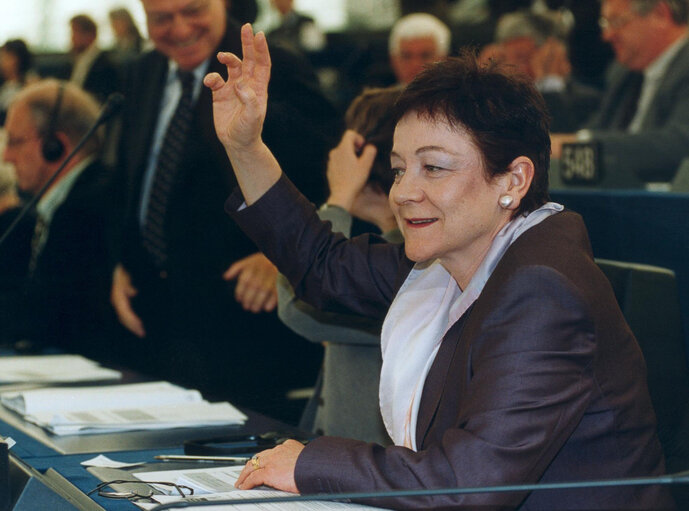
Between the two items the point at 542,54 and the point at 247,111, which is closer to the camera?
the point at 247,111

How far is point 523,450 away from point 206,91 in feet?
5.67

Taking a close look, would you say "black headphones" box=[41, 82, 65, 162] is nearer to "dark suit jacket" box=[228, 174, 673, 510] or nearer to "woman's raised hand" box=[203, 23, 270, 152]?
"woman's raised hand" box=[203, 23, 270, 152]

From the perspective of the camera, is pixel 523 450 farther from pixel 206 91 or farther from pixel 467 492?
pixel 206 91

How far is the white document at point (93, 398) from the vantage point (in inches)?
72.6

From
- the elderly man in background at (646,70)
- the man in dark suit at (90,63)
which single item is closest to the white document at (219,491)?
the elderly man in background at (646,70)

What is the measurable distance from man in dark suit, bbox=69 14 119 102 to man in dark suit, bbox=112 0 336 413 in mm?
2981

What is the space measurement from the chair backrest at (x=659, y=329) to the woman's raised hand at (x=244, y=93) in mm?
618

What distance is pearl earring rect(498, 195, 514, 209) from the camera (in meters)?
1.34

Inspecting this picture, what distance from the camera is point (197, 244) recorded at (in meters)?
2.61

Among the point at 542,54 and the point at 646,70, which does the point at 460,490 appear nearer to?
the point at 646,70

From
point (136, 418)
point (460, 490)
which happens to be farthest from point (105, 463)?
point (460, 490)

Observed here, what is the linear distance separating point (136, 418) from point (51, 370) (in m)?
0.60

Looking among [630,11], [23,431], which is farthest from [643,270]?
[630,11]

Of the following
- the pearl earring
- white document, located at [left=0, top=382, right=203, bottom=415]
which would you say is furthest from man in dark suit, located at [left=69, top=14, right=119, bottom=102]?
the pearl earring
